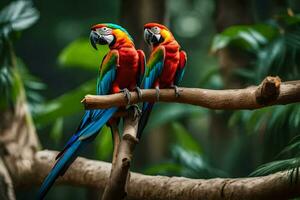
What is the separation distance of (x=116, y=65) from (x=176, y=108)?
1.78 m

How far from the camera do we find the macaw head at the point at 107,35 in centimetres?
153

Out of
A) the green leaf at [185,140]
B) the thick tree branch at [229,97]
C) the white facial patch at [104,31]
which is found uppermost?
the white facial patch at [104,31]

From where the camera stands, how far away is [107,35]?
1.55 metres

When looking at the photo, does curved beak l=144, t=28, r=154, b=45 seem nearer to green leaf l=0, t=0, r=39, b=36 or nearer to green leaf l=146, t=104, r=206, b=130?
green leaf l=0, t=0, r=39, b=36

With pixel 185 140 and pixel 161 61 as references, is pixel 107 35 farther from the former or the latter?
pixel 185 140

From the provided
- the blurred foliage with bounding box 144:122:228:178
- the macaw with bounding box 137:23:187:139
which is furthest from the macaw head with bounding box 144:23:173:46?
the blurred foliage with bounding box 144:122:228:178

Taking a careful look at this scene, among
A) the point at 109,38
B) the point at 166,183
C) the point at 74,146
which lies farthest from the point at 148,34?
the point at 166,183

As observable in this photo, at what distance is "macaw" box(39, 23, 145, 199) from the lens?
1.57 metres

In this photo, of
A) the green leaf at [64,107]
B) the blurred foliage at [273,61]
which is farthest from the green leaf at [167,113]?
the blurred foliage at [273,61]

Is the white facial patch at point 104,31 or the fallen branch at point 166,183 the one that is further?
the fallen branch at point 166,183

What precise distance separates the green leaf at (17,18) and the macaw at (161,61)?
1.23 meters

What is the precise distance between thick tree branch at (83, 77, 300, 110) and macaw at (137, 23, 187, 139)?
3 cm

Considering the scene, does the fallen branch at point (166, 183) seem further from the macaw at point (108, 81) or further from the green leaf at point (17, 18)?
the green leaf at point (17, 18)

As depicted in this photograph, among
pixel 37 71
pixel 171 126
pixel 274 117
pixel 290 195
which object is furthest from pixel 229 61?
pixel 37 71
